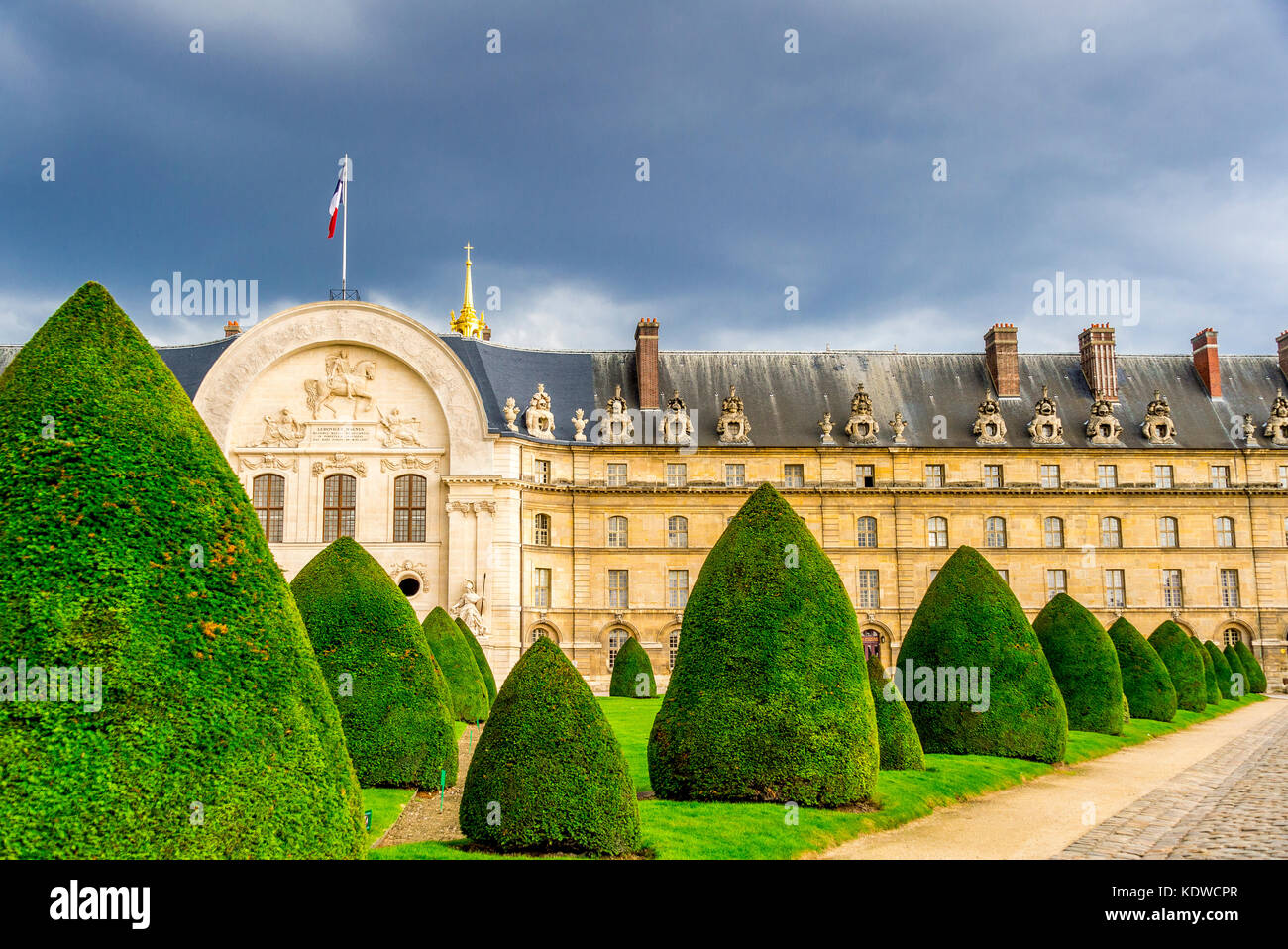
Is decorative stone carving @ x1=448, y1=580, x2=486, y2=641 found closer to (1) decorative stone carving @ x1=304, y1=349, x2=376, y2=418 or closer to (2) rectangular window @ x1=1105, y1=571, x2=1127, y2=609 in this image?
(1) decorative stone carving @ x1=304, y1=349, x2=376, y2=418

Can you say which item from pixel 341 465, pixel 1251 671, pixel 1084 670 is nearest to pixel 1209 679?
pixel 1251 671

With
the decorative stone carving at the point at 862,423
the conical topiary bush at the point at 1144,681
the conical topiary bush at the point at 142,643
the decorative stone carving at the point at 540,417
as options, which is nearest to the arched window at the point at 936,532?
the decorative stone carving at the point at 862,423

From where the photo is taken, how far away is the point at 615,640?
161ft

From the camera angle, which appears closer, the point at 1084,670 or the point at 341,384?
the point at 1084,670

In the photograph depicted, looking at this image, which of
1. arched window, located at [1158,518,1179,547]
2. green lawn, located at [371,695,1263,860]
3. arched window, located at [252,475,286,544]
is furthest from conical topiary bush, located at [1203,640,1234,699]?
arched window, located at [252,475,286,544]

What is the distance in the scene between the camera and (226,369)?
152ft

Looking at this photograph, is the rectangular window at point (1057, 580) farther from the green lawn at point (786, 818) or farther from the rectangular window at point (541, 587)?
the green lawn at point (786, 818)

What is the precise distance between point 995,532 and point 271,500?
3268 centimetres

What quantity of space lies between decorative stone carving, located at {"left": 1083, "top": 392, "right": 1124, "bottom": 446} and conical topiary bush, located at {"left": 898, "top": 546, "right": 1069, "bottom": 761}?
3357 cm

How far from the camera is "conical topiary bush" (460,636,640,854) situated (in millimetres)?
12047

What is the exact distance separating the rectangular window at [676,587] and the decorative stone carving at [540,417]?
8.27 m

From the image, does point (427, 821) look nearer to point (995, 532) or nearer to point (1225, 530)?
point (995, 532)
